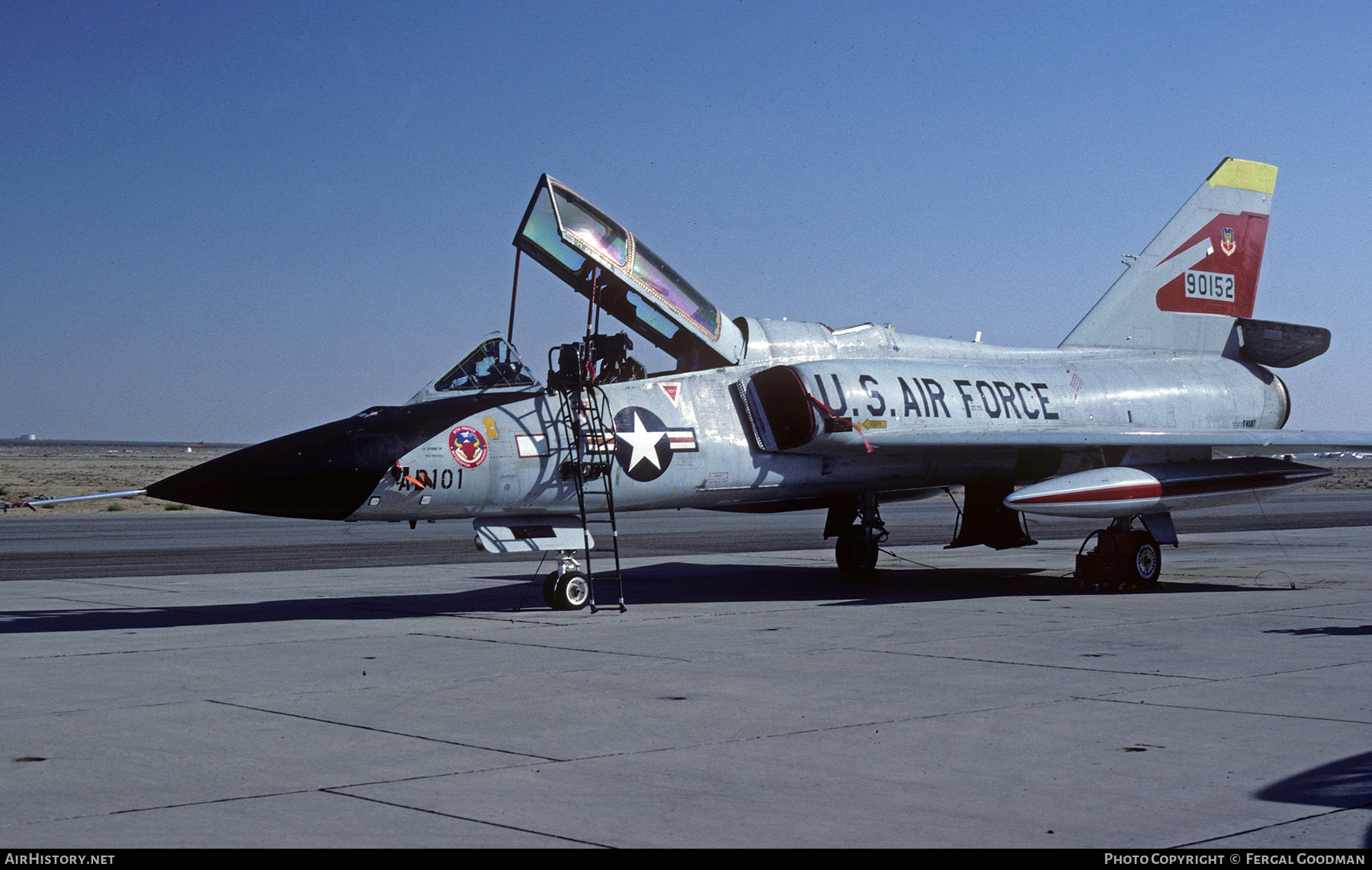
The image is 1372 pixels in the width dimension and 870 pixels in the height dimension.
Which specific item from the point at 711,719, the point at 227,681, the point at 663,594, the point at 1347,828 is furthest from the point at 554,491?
the point at 1347,828

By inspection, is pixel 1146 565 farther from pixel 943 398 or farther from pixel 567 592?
pixel 567 592

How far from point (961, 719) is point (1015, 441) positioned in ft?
24.1

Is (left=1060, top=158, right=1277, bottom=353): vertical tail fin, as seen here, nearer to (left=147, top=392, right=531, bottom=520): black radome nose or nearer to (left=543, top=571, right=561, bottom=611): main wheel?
(left=543, top=571, right=561, bottom=611): main wheel

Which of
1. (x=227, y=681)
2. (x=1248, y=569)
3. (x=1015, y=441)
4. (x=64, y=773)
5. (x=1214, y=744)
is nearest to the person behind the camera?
(x=64, y=773)

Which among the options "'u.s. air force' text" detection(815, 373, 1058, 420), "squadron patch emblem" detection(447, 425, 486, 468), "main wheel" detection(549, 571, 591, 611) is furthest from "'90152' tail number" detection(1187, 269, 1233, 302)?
"squadron patch emblem" detection(447, 425, 486, 468)

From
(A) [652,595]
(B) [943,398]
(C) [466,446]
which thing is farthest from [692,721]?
(B) [943,398]

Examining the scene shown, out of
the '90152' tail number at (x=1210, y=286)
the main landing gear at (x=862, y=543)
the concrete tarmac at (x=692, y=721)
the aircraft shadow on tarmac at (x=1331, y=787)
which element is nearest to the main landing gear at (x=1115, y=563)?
the concrete tarmac at (x=692, y=721)

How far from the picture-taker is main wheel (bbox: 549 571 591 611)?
491 inches

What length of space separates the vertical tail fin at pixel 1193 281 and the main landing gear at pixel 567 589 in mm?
8594

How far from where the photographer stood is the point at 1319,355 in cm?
1827

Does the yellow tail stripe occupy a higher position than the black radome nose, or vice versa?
the yellow tail stripe

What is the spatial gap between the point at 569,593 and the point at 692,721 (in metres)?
5.75

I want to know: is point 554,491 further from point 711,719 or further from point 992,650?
point 711,719

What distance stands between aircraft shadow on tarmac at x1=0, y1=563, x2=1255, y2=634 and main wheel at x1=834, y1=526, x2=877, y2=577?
180 mm
